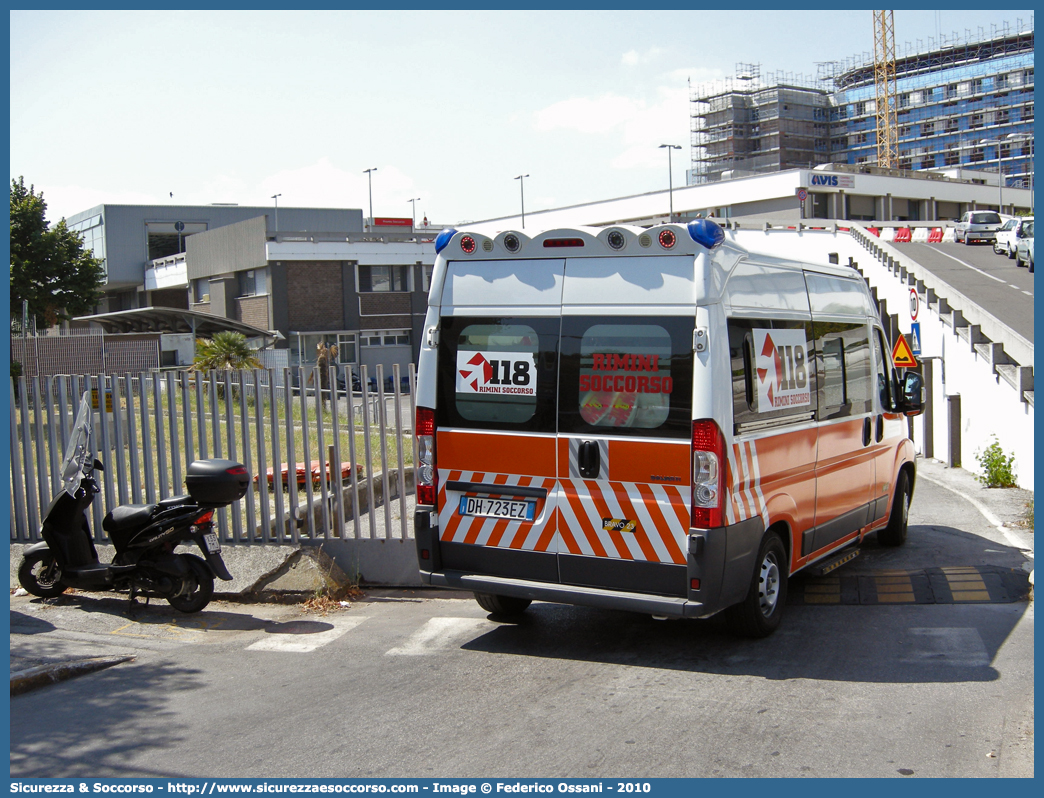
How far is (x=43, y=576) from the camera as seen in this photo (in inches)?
317

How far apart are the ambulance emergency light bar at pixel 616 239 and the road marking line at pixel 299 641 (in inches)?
116

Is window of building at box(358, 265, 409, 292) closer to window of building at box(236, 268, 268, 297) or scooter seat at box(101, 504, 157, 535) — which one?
window of building at box(236, 268, 268, 297)

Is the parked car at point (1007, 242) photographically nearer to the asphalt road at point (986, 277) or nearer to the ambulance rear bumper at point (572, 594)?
the asphalt road at point (986, 277)

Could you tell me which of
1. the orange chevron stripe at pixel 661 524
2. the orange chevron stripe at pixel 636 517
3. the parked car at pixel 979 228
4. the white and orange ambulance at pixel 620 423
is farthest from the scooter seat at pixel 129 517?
the parked car at pixel 979 228

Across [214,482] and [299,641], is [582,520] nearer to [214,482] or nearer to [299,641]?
[299,641]

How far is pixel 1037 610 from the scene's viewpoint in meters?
4.59

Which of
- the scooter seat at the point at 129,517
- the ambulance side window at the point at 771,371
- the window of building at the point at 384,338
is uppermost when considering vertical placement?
the window of building at the point at 384,338

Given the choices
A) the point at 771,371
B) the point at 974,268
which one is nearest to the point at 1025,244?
the point at 974,268

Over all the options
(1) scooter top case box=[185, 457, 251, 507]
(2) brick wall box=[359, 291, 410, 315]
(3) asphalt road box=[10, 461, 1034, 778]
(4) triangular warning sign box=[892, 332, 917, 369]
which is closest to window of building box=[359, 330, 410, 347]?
(2) brick wall box=[359, 291, 410, 315]

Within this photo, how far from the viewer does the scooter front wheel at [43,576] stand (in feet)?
26.3

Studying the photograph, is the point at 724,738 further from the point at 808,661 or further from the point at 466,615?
the point at 466,615

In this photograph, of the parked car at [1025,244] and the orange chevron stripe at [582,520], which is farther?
the parked car at [1025,244]

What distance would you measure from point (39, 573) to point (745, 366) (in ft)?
19.6

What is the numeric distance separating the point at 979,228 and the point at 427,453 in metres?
54.5
